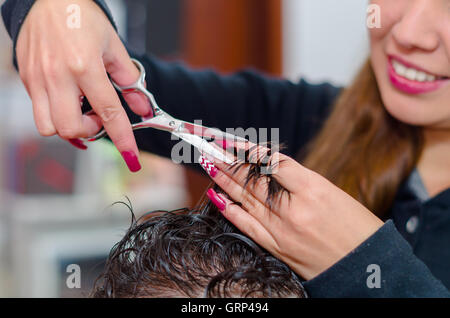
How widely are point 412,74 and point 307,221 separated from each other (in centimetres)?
34

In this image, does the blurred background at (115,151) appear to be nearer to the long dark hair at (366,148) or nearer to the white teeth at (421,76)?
the long dark hair at (366,148)

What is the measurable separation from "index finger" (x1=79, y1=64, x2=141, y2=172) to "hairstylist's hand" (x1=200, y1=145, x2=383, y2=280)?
153mm

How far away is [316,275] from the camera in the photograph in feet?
1.71

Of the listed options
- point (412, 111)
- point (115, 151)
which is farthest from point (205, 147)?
point (115, 151)

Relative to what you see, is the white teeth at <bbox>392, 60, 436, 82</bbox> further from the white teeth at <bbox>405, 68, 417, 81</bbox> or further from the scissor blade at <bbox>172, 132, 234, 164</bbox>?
the scissor blade at <bbox>172, 132, 234, 164</bbox>

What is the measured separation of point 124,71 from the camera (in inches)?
23.9

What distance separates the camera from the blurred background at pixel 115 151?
1579 millimetres

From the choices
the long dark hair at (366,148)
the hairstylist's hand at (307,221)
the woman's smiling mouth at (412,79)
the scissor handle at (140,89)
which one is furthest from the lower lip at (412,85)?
the scissor handle at (140,89)

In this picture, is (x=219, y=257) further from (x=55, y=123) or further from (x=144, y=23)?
(x=144, y=23)

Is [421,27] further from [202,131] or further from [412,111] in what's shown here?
[202,131]

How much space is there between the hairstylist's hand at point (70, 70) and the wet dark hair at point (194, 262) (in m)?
0.11

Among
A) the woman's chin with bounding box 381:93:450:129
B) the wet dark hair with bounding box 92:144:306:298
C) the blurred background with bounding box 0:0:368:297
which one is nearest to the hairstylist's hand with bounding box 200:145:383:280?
the wet dark hair with bounding box 92:144:306:298
